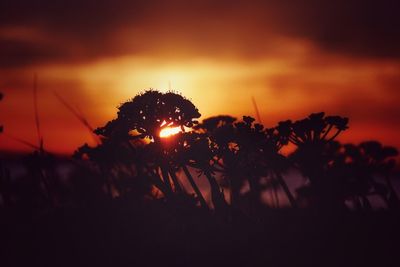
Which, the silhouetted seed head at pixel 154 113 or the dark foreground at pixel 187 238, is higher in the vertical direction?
the silhouetted seed head at pixel 154 113

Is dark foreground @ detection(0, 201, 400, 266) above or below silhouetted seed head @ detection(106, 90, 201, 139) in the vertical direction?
below

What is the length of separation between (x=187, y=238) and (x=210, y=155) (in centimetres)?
377

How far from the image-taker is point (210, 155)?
2081 cm

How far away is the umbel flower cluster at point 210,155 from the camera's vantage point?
A: 814 inches

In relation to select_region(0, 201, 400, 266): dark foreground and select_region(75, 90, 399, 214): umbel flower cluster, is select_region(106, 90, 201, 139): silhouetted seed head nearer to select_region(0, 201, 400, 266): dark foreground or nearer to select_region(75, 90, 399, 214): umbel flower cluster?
select_region(75, 90, 399, 214): umbel flower cluster

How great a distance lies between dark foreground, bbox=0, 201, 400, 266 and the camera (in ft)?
54.4

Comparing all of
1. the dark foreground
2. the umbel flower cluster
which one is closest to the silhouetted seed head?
the umbel flower cluster

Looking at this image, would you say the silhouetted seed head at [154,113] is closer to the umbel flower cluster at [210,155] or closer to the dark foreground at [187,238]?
the umbel flower cluster at [210,155]

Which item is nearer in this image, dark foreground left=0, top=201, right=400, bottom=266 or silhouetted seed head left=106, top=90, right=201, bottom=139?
dark foreground left=0, top=201, right=400, bottom=266

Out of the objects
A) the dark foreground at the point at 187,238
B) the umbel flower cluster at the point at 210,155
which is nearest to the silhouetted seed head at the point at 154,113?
the umbel flower cluster at the point at 210,155

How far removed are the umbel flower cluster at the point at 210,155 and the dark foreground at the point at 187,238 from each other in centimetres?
93

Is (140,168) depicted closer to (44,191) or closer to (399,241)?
(44,191)

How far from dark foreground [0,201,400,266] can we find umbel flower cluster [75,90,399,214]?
93 centimetres

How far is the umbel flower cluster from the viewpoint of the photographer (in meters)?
20.7
